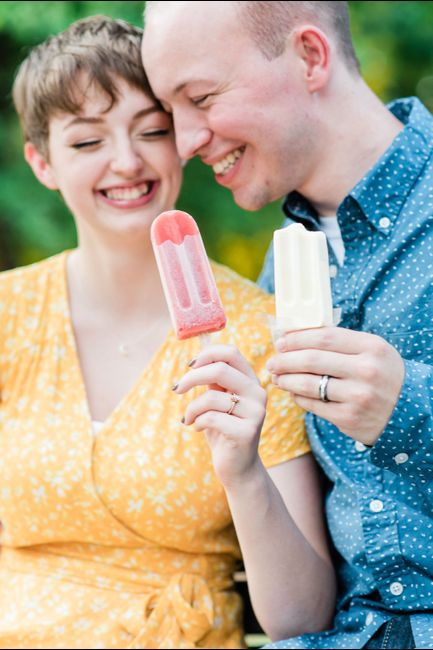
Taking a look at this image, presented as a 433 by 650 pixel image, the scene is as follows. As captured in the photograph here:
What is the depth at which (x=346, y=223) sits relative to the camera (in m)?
2.58

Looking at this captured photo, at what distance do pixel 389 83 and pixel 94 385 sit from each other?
362cm

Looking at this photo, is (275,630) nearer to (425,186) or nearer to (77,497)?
(77,497)

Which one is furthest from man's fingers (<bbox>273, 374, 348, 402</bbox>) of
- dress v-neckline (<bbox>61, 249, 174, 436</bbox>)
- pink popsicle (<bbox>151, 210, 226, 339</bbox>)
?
dress v-neckline (<bbox>61, 249, 174, 436</bbox>)

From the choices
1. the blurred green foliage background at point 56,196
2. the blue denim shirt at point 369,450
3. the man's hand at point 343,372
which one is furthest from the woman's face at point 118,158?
the blurred green foliage background at point 56,196

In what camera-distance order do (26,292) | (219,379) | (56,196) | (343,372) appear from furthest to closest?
1. (56,196)
2. (26,292)
3. (219,379)
4. (343,372)

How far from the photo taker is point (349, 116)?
2830mm

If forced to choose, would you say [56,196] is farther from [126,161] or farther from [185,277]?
[185,277]

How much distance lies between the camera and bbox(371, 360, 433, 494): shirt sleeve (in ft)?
6.46

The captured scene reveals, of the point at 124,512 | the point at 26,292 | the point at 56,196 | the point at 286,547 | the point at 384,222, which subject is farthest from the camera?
the point at 56,196

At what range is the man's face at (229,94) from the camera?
2.69 meters

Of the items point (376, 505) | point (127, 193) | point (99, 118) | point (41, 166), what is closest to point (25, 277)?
point (41, 166)

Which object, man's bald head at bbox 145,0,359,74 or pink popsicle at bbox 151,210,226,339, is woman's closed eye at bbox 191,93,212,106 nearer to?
man's bald head at bbox 145,0,359,74

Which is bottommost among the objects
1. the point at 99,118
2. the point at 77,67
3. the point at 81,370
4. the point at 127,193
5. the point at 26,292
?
the point at 81,370

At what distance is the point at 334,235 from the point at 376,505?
0.88 metres
